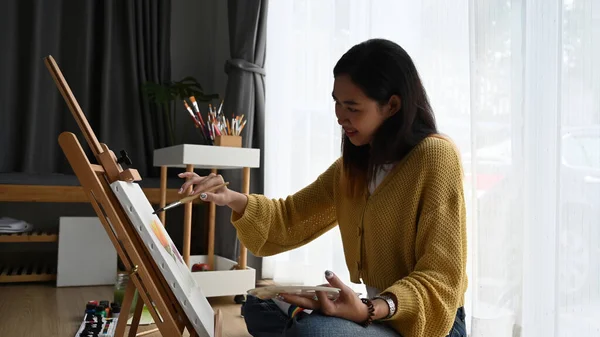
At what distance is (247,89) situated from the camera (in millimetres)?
2592

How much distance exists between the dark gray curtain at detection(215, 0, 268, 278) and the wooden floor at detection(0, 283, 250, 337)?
1.10ft

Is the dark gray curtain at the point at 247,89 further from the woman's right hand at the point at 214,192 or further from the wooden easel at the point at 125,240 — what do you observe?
the wooden easel at the point at 125,240

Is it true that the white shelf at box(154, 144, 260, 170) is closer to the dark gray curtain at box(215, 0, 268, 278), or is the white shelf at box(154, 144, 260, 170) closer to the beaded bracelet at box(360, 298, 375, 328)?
the dark gray curtain at box(215, 0, 268, 278)

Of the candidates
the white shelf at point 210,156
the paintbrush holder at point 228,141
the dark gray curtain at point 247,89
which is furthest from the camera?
the dark gray curtain at point 247,89

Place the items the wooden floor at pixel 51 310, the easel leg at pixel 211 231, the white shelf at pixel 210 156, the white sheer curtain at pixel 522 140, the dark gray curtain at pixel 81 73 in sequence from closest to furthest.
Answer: the white sheer curtain at pixel 522 140 < the wooden floor at pixel 51 310 < the white shelf at pixel 210 156 < the easel leg at pixel 211 231 < the dark gray curtain at pixel 81 73

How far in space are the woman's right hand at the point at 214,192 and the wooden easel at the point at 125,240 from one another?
131mm

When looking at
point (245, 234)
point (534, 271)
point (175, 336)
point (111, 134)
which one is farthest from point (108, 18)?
point (534, 271)

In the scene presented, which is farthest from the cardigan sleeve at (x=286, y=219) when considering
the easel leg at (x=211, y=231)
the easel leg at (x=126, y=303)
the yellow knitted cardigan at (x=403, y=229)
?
the easel leg at (x=211, y=231)

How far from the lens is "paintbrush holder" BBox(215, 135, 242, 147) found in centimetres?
212

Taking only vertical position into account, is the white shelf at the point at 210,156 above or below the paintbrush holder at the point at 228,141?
below

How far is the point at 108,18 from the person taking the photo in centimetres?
303

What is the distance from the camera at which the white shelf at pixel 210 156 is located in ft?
6.60

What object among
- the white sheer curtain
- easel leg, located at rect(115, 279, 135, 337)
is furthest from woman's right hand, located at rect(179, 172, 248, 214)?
the white sheer curtain

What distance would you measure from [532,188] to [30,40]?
277 centimetres
